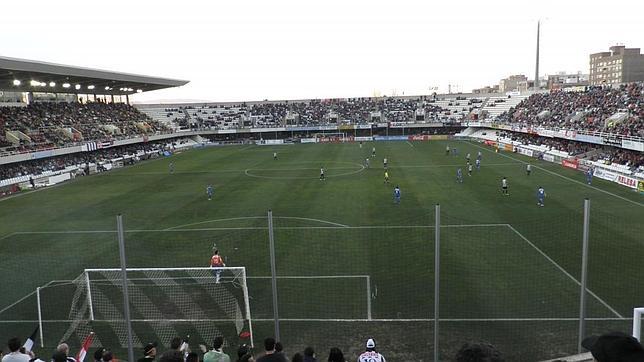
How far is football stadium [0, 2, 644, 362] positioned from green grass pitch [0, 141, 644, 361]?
9cm

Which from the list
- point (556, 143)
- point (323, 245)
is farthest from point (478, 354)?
point (556, 143)

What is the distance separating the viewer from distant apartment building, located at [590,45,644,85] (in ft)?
445

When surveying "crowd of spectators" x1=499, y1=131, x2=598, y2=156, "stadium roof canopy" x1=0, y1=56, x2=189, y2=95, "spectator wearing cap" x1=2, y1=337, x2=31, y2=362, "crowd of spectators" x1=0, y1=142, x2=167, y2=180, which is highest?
"stadium roof canopy" x1=0, y1=56, x2=189, y2=95

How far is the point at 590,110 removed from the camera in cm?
5119

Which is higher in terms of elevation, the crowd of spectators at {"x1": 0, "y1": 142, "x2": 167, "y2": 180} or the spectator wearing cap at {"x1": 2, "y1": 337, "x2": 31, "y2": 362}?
the spectator wearing cap at {"x1": 2, "y1": 337, "x2": 31, "y2": 362}

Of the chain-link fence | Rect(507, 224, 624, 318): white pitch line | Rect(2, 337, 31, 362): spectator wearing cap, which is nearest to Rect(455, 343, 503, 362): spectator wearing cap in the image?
the chain-link fence

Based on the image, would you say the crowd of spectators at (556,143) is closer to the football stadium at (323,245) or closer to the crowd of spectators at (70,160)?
the football stadium at (323,245)

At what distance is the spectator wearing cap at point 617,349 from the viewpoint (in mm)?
2684

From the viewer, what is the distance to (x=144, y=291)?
49.9 ft

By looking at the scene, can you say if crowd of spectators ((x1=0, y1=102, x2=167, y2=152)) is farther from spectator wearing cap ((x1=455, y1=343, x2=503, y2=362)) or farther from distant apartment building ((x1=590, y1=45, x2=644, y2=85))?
distant apartment building ((x1=590, y1=45, x2=644, y2=85))

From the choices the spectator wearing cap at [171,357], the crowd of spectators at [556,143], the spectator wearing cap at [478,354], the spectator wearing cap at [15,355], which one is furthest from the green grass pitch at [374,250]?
the crowd of spectators at [556,143]

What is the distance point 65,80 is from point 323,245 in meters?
49.7

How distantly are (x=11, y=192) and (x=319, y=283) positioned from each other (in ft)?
108

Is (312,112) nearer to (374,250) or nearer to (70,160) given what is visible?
(70,160)
